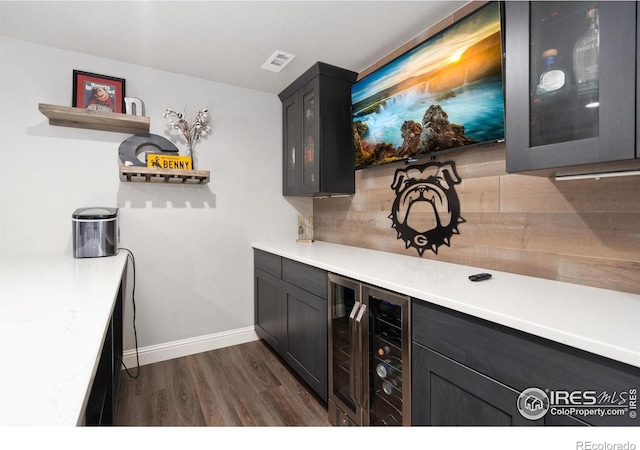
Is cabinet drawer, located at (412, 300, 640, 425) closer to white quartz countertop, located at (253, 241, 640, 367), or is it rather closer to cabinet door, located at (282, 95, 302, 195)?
white quartz countertop, located at (253, 241, 640, 367)

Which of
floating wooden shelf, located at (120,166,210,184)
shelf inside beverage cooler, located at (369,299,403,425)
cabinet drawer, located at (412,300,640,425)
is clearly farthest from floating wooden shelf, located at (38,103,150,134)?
cabinet drawer, located at (412,300,640,425)

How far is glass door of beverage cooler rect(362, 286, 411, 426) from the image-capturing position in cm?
133

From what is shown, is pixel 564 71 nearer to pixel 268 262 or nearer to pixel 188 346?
pixel 268 262

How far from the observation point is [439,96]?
1.78 m

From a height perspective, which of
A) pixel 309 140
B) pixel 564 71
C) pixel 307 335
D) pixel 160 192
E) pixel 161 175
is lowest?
pixel 307 335

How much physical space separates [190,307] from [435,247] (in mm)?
2100

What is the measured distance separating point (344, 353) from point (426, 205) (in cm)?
105

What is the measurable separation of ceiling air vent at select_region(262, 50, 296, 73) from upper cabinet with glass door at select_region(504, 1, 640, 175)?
5.12 feet

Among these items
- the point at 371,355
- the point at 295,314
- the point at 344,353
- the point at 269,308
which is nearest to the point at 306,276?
the point at 295,314

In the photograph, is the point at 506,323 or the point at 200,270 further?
the point at 200,270

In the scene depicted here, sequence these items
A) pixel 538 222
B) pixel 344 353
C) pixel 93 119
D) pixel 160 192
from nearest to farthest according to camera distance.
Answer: pixel 538 222
pixel 344 353
pixel 93 119
pixel 160 192
